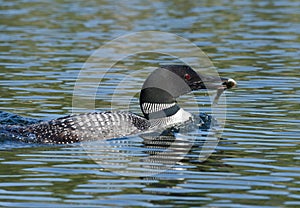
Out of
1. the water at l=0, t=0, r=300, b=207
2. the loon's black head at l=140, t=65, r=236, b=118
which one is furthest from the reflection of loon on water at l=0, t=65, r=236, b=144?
the water at l=0, t=0, r=300, b=207

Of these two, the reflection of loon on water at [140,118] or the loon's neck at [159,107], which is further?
the loon's neck at [159,107]

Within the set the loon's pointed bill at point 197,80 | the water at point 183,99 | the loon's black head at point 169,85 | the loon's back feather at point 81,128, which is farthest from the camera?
the loon's pointed bill at point 197,80

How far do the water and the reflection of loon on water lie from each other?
0.27 m

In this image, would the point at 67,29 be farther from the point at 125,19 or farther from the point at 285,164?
the point at 285,164

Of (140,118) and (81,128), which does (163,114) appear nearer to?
(140,118)

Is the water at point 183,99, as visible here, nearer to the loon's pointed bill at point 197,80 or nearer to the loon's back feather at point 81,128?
the loon's back feather at point 81,128

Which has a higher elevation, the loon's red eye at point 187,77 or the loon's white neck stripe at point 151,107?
the loon's red eye at point 187,77

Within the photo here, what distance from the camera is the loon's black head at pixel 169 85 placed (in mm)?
10145

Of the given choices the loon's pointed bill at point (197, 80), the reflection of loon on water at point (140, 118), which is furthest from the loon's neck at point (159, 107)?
the loon's pointed bill at point (197, 80)

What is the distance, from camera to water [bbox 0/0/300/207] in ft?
23.3

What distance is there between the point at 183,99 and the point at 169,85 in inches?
93.4

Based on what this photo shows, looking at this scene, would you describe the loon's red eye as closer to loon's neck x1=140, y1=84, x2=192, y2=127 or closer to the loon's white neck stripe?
loon's neck x1=140, y1=84, x2=192, y2=127

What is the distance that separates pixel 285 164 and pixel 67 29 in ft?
40.6

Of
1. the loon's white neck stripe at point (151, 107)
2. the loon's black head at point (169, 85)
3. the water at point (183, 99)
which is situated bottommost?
the water at point (183, 99)
